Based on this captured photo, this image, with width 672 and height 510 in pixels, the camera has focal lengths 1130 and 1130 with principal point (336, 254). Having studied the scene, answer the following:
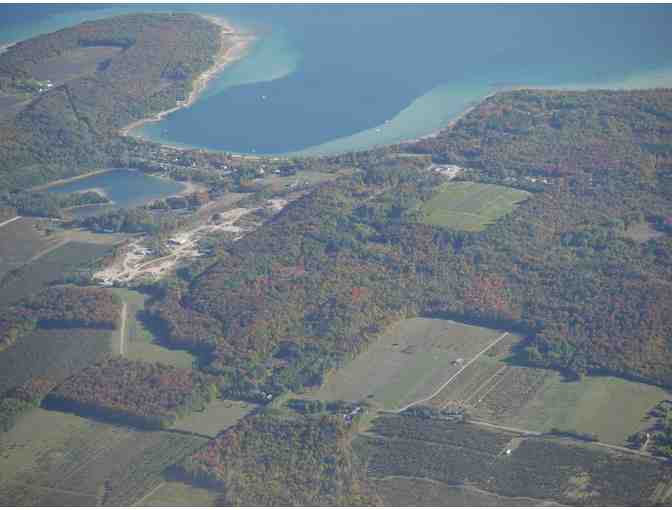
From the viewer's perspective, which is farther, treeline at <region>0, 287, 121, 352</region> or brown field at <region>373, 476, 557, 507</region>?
treeline at <region>0, 287, 121, 352</region>

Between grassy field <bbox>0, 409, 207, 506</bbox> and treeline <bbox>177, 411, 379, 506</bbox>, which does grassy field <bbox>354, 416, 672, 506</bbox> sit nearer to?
treeline <bbox>177, 411, 379, 506</bbox>

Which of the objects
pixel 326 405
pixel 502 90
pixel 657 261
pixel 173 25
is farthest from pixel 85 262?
pixel 173 25

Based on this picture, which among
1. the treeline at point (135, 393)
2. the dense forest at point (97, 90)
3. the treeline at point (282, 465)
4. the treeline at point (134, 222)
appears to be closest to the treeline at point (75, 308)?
the treeline at point (135, 393)

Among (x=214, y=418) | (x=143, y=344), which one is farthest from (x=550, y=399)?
(x=143, y=344)

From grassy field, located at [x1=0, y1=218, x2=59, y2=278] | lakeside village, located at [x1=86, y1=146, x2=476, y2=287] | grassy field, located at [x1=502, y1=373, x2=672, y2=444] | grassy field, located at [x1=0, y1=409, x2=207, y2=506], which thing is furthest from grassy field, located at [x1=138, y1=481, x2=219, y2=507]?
grassy field, located at [x1=0, y1=218, x2=59, y2=278]

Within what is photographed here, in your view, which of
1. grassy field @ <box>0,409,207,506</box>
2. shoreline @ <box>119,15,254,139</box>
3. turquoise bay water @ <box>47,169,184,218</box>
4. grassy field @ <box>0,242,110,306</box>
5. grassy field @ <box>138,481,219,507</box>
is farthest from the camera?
shoreline @ <box>119,15,254,139</box>

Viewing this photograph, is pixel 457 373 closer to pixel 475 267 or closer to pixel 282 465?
pixel 475 267
